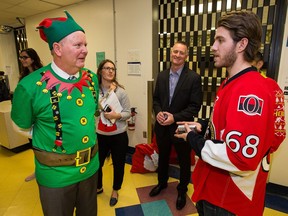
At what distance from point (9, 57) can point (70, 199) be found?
5118 millimetres

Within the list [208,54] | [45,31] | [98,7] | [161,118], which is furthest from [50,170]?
[98,7]

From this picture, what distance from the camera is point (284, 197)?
2.04m

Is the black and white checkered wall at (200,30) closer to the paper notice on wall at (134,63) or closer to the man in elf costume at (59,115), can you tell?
the paper notice on wall at (134,63)

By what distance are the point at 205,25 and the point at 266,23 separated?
63cm

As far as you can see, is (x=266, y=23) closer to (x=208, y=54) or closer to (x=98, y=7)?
(x=208, y=54)

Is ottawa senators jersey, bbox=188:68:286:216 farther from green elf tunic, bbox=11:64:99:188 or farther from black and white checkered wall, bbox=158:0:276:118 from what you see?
black and white checkered wall, bbox=158:0:276:118

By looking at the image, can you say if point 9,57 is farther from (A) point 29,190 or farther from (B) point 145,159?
(B) point 145,159

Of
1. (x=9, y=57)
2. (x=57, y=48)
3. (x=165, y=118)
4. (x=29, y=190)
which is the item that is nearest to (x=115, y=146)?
(x=165, y=118)

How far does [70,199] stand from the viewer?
3.81 ft

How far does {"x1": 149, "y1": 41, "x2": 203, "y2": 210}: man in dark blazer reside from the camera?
1817 mm

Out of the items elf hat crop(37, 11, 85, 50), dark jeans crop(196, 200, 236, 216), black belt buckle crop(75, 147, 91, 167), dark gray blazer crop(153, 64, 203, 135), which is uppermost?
elf hat crop(37, 11, 85, 50)

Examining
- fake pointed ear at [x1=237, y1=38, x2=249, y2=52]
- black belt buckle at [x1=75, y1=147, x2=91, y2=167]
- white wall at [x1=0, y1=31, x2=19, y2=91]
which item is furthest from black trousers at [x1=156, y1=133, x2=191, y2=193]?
white wall at [x1=0, y1=31, x2=19, y2=91]

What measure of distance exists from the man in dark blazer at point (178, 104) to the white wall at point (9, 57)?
15.1ft

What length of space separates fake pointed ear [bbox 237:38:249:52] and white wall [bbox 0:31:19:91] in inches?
217
